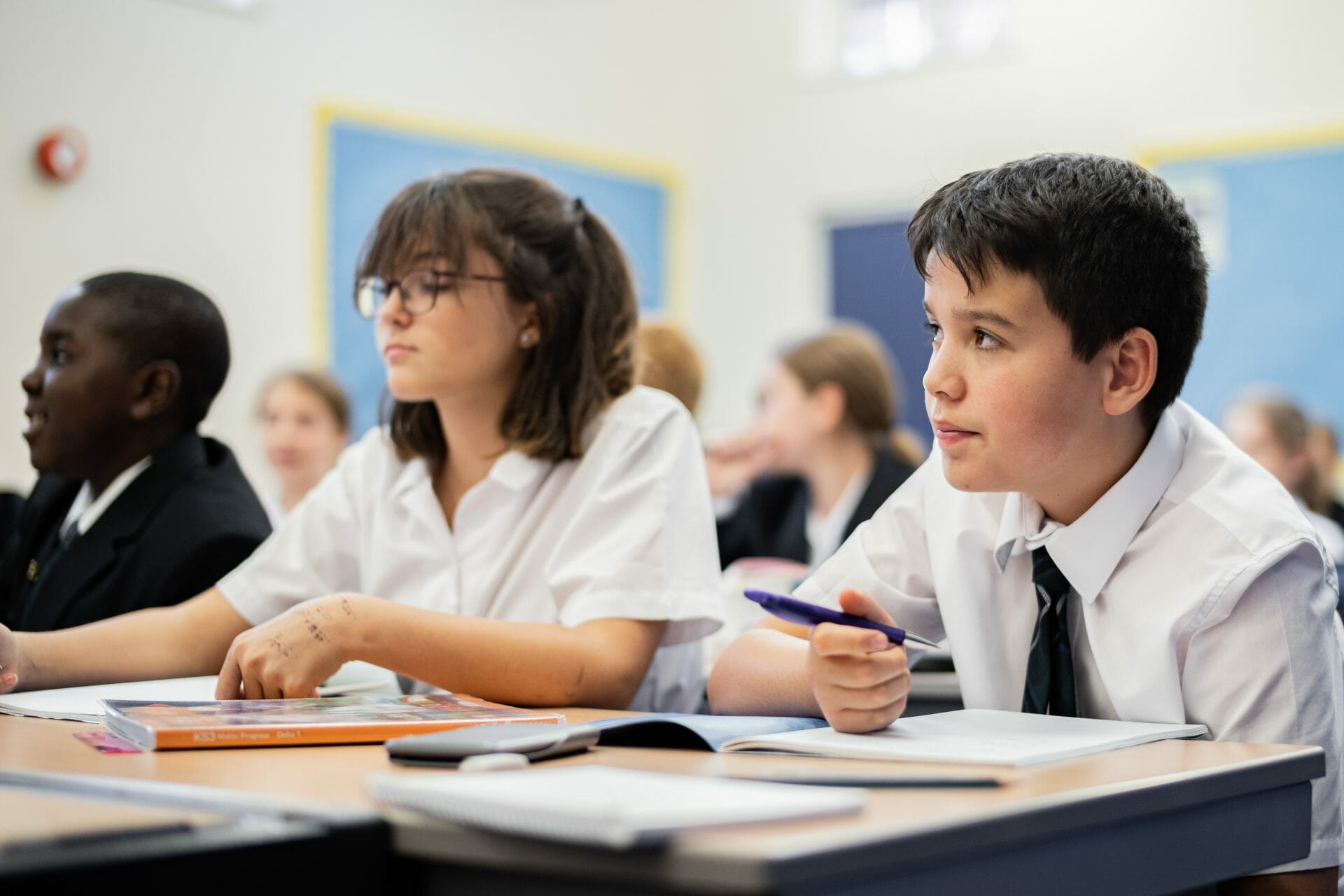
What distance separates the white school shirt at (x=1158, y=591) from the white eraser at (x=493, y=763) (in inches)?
25.5

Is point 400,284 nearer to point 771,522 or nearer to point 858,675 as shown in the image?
point 858,675

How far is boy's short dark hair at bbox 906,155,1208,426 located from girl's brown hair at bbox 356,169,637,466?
0.62m

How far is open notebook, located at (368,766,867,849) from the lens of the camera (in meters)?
0.76

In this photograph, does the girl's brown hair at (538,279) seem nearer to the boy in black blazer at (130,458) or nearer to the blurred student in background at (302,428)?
the boy in black blazer at (130,458)

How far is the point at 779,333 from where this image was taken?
658 centimetres

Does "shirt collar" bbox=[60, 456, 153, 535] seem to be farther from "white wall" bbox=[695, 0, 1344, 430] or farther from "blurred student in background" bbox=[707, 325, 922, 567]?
"white wall" bbox=[695, 0, 1344, 430]

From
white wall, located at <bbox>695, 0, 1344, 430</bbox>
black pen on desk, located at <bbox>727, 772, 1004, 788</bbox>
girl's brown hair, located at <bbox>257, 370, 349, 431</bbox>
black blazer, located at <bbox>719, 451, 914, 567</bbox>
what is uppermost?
white wall, located at <bbox>695, 0, 1344, 430</bbox>

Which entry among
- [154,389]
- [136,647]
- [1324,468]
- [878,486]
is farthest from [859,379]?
[136,647]

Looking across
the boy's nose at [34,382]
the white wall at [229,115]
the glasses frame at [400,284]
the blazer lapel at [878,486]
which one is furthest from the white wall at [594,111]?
the boy's nose at [34,382]

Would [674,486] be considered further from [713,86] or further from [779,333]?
[713,86]

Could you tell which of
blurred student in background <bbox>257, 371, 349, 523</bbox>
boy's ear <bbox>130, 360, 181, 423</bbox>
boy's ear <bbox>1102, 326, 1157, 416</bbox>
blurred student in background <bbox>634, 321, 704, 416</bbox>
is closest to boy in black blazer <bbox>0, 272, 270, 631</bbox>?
boy's ear <bbox>130, 360, 181, 423</bbox>

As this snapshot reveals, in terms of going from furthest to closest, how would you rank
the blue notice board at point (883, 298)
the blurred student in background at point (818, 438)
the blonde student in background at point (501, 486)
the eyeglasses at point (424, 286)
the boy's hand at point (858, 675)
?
the blue notice board at point (883, 298) < the blurred student in background at point (818, 438) < the eyeglasses at point (424, 286) < the blonde student in background at point (501, 486) < the boy's hand at point (858, 675)

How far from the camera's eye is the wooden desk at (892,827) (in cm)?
77

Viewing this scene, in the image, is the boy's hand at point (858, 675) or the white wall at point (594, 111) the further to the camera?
the white wall at point (594, 111)
